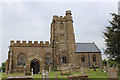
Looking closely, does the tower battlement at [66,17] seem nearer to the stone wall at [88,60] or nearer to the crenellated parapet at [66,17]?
the crenellated parapet at [66,17]

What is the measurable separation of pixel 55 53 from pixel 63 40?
13.5 ft

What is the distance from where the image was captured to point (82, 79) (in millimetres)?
10656

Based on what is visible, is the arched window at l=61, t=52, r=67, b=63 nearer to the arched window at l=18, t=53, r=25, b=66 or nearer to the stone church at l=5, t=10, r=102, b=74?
the stone church at l=5, t=10, r=102, b=74

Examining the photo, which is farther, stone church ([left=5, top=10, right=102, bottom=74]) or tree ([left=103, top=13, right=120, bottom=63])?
stone church ([left=5, top=10, right=102, bottom=74])

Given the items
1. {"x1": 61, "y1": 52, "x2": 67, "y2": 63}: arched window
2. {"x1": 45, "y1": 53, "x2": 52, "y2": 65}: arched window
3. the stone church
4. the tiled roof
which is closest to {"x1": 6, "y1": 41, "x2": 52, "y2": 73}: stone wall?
the stone church

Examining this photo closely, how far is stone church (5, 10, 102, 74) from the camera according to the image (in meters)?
28.0

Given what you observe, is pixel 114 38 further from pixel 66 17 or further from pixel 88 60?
pixel 66 17

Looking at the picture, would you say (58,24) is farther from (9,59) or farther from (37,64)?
(9,59)

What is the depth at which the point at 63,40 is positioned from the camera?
30.3 metres

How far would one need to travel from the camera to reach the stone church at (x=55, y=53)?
2803 centimetres

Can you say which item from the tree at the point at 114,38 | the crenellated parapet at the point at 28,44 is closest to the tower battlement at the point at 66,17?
the crenellated parapet at the point at 28,44

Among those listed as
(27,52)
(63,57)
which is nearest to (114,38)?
(63,57)

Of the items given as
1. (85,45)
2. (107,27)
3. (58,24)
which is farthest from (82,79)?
(85,45)

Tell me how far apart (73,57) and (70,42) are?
4002 millimetres
